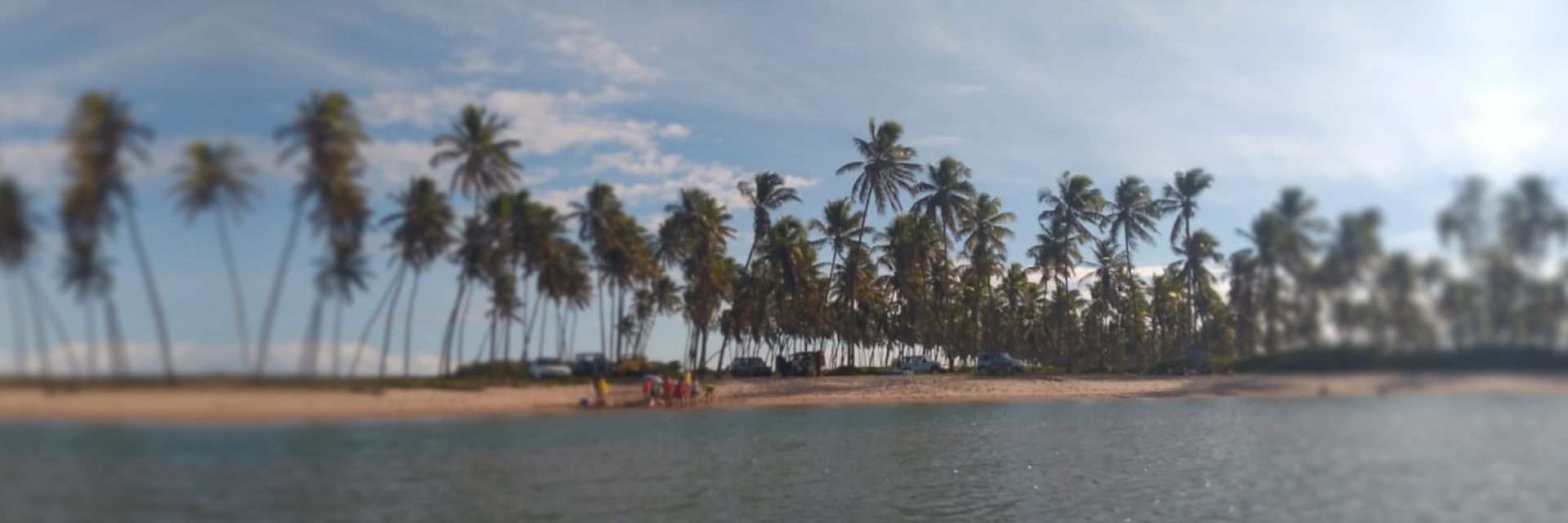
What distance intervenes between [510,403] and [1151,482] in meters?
7.70

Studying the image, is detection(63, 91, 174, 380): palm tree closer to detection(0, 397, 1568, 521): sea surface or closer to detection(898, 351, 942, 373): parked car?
detection(0, 397, 1568, 521): sea surface

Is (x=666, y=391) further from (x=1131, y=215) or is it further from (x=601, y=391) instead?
(x=1131, y=215)

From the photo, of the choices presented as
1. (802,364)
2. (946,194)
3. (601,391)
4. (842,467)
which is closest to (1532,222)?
(946,194)

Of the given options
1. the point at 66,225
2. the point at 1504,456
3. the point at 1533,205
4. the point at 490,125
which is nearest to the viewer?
the point at 66,225

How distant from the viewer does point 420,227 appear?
15.0ft

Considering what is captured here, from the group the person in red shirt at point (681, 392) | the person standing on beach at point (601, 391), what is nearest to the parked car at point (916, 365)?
the person in red shirt at point (681, 392)

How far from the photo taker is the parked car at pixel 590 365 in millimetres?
8297

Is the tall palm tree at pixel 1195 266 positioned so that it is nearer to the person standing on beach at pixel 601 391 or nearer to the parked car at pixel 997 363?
the parked car at pixel 997 363

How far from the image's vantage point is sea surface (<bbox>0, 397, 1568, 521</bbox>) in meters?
3.57

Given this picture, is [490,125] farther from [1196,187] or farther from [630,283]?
[1196,187]

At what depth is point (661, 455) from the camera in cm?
1491

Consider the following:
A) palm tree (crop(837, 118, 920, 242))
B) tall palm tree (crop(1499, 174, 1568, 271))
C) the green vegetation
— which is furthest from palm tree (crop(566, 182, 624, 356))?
tall palm tree (crop(1499, 174, 1568, 271))

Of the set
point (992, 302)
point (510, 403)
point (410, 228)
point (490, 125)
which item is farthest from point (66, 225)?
point (992, 302)

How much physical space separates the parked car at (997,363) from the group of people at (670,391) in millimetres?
4886
